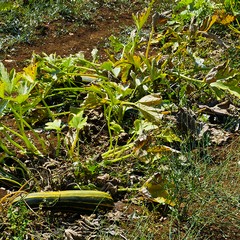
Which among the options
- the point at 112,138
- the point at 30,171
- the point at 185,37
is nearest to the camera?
the point at 30,171

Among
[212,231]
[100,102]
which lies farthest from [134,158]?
[212,231]

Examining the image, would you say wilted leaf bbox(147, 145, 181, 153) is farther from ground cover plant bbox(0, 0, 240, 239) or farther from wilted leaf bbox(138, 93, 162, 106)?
wilted leaf bbox(138, 93, 162, 106)

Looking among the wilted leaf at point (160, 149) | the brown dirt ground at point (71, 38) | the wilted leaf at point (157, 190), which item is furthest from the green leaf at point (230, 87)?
the brown dirt ground at point (71, 38)

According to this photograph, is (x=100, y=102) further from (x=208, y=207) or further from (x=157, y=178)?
(x=208, y=207)

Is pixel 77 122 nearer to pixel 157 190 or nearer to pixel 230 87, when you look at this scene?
pixel 157 190

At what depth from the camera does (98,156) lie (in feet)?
12.9

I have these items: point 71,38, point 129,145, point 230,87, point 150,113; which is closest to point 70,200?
point 129,145

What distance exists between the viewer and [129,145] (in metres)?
4.01

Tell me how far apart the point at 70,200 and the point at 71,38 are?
10.1ft

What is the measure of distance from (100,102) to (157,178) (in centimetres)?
97

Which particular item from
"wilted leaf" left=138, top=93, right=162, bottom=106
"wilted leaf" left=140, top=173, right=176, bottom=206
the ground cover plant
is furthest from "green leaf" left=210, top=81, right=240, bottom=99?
"wilted leaf" left=140, top=173, right=176, bottom=206

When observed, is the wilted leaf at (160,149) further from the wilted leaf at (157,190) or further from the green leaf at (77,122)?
the green leaf at (77,122)

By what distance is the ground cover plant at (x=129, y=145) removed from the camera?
3.44m

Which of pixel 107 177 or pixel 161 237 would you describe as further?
pixel 107 177
